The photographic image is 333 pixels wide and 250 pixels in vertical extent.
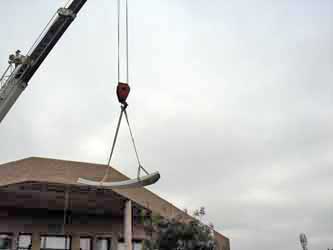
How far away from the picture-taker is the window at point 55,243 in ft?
81.8

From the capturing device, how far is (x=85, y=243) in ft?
85.7

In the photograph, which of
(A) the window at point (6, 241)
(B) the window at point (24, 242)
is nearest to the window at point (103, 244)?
(B) the window at point (24, 242)

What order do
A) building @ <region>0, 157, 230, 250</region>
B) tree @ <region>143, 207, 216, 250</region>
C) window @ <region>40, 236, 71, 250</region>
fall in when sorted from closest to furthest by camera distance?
tree @ <region>143, 207, 216, 250</region> < building @ <region>0, 157, 230, 250</region> < window @ <region>40, 236, 71, 250</region>

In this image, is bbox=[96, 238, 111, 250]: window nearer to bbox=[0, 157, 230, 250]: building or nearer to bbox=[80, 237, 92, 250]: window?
bbox=[0, 157, 230, 250]: building

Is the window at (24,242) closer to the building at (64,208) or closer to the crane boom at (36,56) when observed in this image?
the building at (64,208)

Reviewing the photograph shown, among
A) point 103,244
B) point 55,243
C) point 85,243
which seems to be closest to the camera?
point 55,243

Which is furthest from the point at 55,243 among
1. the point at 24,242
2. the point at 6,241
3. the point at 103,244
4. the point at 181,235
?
the point at 181,235

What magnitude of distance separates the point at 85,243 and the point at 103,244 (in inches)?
40.9

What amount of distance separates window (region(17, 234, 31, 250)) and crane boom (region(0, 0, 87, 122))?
38.9ft

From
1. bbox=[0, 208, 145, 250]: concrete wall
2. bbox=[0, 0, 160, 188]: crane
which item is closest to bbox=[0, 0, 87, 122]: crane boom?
bbox=[0, 0, 160, 188]: crane

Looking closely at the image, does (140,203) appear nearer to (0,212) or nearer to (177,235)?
(0,212)

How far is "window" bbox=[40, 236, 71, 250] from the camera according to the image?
81.8 ft

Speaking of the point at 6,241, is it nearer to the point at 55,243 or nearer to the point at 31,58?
the point at 55,243

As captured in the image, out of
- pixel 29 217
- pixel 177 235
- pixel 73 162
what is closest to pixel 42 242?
pixel 29 217
